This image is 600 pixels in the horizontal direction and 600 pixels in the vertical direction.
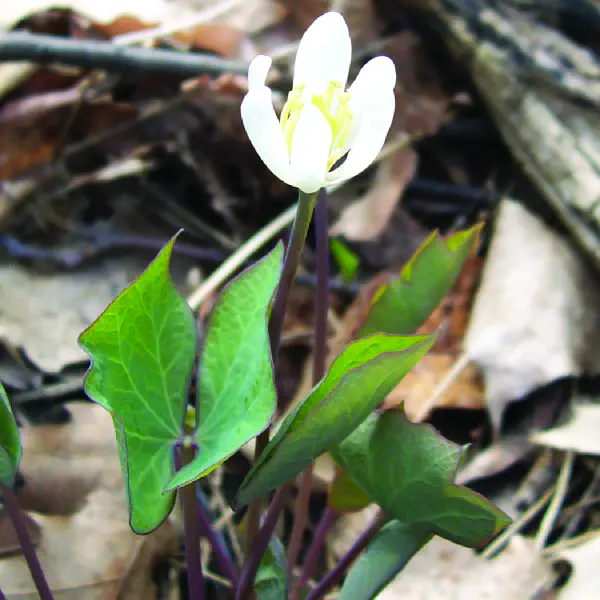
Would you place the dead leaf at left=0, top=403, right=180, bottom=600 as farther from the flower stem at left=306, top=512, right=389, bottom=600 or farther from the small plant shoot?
the flower stem at left=306, top=512, right=389, bottom=600

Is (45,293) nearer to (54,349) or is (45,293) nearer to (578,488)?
(54,349)

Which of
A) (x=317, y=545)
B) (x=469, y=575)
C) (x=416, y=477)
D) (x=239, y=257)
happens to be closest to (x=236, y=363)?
(x=416, y=477)

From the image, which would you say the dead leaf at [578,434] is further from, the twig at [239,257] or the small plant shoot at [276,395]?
the twig at [239,257]

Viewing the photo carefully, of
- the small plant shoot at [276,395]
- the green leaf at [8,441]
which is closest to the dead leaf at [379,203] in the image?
the small plant shoot at [276,395]

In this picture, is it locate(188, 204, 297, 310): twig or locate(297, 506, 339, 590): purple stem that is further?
locate(188, 204, 297, 310): twig

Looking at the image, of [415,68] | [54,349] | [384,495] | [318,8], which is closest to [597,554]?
[384,495]

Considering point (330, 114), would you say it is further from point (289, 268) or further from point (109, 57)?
point (109, 57)

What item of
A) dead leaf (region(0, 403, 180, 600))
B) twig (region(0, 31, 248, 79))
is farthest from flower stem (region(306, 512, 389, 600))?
twig (region(0, 31, 248, 79))
